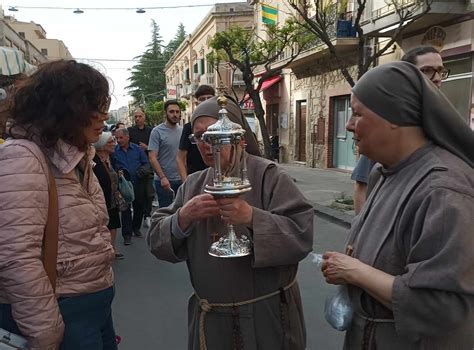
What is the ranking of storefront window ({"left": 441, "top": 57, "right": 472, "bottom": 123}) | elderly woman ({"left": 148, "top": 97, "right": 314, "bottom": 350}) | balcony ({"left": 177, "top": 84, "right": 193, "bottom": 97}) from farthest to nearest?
1. balcony ({"left": 177, "top": 84, "right": 193, "bottom": 97})
2. storefront window ({"left": 441, "top": 57, "right": 472, "bottom": 123})
3. elderly woman ({"left": 148, "top": 97, "right": 314, "bottom": 350})

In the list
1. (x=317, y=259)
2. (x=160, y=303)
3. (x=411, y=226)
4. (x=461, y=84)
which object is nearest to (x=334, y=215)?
(x=317, y=259)

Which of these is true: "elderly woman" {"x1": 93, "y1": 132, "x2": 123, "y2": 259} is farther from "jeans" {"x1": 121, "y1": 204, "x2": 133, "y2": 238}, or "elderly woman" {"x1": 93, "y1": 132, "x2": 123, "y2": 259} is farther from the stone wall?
the stone wall

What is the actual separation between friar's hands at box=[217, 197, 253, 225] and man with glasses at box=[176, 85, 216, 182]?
3.02 metres

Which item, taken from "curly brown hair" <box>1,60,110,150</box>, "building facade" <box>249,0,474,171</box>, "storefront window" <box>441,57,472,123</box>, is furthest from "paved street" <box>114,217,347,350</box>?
"storefront window" <box>441,57,472,123</box>

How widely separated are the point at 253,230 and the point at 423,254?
62 cm

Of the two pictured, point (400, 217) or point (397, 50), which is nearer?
point (400, 217)

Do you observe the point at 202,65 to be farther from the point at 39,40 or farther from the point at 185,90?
the point at 39,40

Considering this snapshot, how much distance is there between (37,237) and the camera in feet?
5.18

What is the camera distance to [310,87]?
59.3 ft

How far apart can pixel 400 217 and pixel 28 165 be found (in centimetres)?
128

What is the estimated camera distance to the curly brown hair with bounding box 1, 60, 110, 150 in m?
1.71

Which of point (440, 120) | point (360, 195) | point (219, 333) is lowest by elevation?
point (219, 333)

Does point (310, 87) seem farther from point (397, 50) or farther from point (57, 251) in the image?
point (57, 251)

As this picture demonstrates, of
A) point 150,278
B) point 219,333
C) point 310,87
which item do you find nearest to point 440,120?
point 219,333
